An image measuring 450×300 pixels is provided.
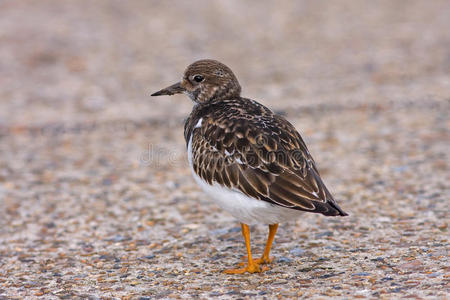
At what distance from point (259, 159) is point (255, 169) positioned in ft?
0.33

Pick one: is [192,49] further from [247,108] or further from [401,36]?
[247,108]

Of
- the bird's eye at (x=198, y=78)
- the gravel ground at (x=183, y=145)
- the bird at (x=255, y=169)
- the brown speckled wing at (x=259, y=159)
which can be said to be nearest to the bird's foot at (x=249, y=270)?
the bird at (x=255, y=169)

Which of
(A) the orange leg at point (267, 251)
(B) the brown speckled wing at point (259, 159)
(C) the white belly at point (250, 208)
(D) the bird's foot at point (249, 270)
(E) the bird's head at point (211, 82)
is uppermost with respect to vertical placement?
(E) the bird's head at point (211, 82)

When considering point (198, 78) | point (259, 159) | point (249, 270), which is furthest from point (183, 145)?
point (259, 159)

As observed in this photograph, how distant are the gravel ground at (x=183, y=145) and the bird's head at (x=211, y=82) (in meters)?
1.44

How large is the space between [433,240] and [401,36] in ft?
32.2

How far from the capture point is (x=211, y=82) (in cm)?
626

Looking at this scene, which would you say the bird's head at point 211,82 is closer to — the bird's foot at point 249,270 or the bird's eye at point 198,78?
the bird's eye at point 198,78

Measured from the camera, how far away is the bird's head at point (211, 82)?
6.25 metres

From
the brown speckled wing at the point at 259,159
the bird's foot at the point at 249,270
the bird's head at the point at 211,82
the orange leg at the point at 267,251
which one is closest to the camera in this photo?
the brown speckled wing at the point at 259,159

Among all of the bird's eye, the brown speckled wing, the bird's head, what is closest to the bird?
the brown speckled wing

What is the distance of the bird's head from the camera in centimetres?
625

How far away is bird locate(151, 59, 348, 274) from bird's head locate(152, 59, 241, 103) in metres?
0.38

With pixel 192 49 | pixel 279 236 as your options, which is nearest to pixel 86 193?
pixel 279 236
